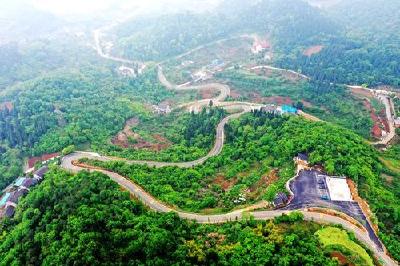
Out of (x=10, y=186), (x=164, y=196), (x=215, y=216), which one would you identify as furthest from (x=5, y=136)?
(x=215, y=216)

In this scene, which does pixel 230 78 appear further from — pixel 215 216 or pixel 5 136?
pixel 215 216

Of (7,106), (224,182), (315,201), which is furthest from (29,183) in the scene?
(7,106)

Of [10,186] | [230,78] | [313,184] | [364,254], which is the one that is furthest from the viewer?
[230,78]

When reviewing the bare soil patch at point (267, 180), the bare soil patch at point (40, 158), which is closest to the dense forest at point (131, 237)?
the bare soil patch at point (267, 180)

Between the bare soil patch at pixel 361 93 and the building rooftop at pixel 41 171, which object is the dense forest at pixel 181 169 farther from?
the building rooftop at pixel 41 171

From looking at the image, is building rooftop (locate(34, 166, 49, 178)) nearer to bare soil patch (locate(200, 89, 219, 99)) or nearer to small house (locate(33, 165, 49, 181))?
small house (locate(33, 165, 49, 181))

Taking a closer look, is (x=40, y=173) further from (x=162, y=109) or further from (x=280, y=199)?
(x=162, y=109)
